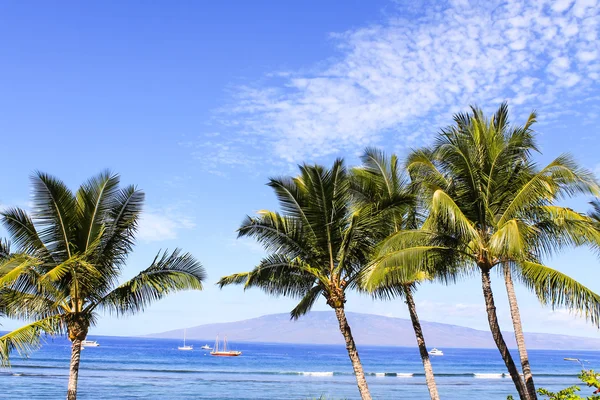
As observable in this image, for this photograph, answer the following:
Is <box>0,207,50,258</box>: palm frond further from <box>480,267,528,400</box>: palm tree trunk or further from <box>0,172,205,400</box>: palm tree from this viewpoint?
<box>480,267,528,400</box>: palm tree trunk

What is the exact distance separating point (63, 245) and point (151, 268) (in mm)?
2202

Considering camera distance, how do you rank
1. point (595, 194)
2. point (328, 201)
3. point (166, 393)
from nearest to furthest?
point (595, 194) → point (328, 201) → point (166, 393)

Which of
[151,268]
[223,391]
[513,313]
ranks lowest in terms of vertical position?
[223,391]

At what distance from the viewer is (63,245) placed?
44.6ft

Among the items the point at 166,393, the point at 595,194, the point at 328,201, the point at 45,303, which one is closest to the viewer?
the point at 595,194

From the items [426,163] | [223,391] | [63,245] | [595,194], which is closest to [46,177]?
[63,245]

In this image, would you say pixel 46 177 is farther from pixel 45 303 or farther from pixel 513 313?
pixel 513 313

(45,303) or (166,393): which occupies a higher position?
(45,303)

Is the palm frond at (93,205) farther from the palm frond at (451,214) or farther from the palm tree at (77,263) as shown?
the palm frond at (451,214)

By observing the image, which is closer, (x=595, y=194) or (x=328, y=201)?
(x=595, y=194)

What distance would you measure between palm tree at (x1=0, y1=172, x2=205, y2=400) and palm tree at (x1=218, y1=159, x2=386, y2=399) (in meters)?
2.05

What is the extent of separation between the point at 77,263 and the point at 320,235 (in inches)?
235

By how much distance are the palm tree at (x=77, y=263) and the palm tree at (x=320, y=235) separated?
2.05 meters

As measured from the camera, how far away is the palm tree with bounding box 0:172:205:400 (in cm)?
1313
